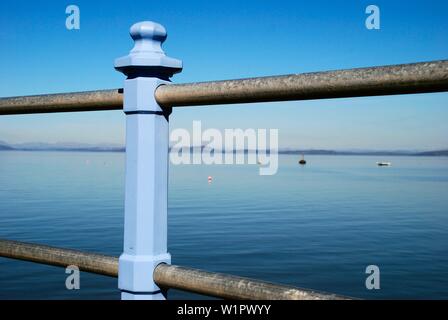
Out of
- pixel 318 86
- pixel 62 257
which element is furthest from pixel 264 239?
pixel 318 86

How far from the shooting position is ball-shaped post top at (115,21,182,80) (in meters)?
2.11

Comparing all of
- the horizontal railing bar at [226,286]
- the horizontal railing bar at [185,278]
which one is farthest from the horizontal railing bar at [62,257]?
the horizontal railing bar at [226,286]

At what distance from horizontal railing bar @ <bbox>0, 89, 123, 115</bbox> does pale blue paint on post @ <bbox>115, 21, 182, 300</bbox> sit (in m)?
0.12

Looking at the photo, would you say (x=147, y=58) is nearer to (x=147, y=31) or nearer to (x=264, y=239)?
(x=147, y=31)

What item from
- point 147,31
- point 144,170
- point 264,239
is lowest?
point 264,239

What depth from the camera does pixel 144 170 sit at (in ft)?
6.86

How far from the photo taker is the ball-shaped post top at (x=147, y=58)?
211 cm

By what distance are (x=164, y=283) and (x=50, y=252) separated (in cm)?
58

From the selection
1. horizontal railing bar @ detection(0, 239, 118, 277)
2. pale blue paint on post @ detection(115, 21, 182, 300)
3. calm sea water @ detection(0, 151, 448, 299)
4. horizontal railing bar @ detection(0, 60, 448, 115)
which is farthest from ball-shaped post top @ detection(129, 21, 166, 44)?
calm sea water @ detection(0, 151, 448, 299)

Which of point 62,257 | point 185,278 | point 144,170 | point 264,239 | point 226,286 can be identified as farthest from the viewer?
point 264,239

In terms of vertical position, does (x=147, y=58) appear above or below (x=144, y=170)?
above

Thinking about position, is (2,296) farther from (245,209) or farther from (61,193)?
(61,193)

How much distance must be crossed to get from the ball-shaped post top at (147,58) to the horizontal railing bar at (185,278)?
0.72 metres

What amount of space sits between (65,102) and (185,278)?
94 centimetres
